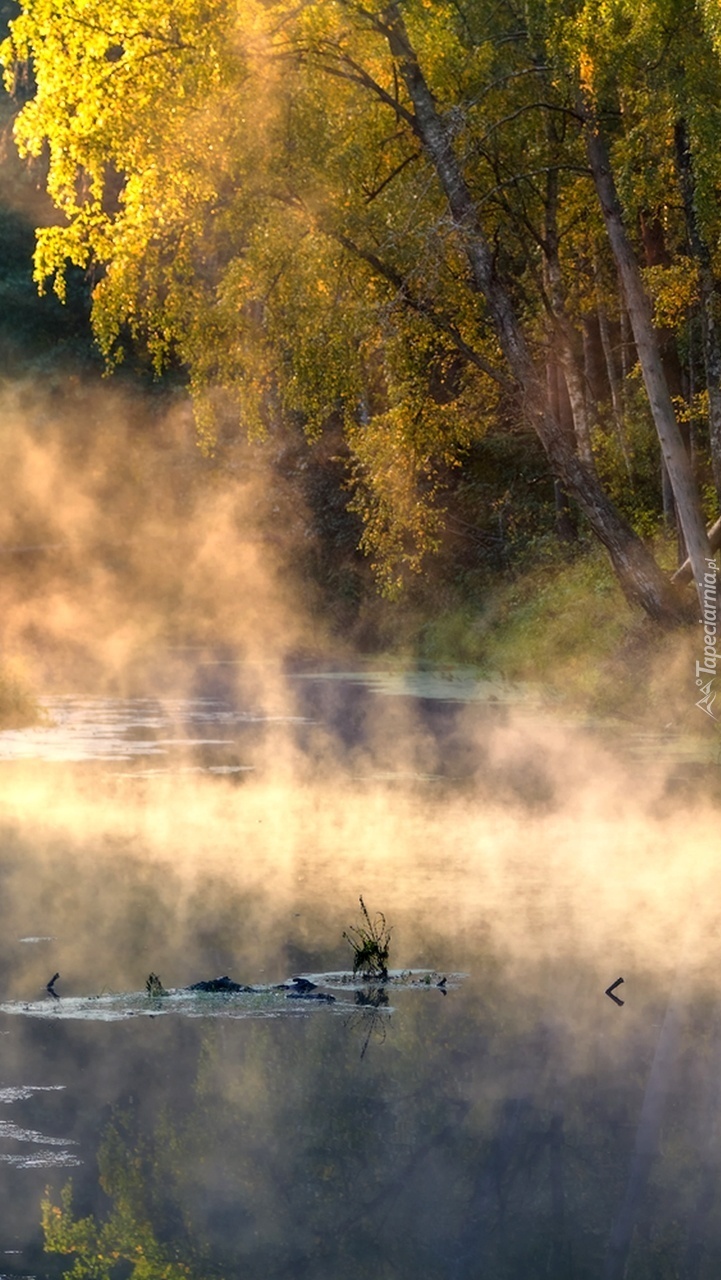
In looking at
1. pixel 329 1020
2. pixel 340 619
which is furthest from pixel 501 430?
pixel 329 1020

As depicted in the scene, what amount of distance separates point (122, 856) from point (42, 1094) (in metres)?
6.19

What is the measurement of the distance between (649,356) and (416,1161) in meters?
15.7

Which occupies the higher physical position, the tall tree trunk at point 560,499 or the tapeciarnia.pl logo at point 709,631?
the tall tree trunk at point 560,499

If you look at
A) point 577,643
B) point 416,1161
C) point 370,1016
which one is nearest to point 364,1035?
point 370,1016

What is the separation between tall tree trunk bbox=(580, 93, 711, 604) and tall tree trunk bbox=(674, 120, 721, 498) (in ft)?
2.43

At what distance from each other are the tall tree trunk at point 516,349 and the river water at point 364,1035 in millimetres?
5137

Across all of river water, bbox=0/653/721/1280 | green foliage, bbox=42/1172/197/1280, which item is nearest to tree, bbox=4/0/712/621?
river water, bbox=0/653/721/1280

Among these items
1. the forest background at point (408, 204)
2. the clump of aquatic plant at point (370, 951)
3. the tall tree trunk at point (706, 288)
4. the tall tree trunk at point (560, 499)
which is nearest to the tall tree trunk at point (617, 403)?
the tall tree trunk at point (560, 499)

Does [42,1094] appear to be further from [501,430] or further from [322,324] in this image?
[501,430]

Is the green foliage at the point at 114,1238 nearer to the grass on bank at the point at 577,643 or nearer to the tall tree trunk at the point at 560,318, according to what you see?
the grass on bank at the point at 577,643

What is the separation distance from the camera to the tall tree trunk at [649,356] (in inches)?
818

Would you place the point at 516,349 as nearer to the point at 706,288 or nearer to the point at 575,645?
the point at 706,288

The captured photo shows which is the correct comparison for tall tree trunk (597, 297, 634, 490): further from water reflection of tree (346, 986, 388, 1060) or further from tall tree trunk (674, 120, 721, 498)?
water reflection of tree (346, 986, 388, 1060)

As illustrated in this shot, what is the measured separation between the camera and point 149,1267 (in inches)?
213
